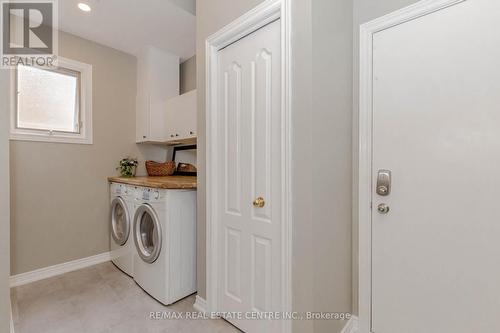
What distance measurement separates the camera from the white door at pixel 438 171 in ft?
3.67

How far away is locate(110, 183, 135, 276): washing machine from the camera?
2.27 meters

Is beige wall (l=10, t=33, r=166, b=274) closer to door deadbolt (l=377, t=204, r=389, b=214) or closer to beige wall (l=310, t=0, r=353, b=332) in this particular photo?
beige wall (l=310, t=0, r=353, b=332)

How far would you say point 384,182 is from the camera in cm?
141

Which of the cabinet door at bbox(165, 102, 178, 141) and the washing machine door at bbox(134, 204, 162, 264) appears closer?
the washing machine door at bbox(134, 204, 162, 264)

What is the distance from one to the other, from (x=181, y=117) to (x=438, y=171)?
2.45 m

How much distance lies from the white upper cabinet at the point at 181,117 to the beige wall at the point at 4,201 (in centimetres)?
164

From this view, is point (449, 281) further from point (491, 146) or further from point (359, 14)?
point (359, 14)

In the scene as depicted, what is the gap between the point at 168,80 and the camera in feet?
9.93

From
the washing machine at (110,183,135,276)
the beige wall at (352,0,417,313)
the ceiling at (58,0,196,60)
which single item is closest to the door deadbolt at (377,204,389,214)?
the beige wall at (352,0,417,313)

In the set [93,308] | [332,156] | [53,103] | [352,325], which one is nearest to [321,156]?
[332,156]

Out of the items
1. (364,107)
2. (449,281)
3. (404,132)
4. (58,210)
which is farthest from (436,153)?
(58,210)

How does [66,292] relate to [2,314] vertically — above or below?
below

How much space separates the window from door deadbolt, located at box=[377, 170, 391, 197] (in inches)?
116

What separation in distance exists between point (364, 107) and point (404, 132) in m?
0.28
